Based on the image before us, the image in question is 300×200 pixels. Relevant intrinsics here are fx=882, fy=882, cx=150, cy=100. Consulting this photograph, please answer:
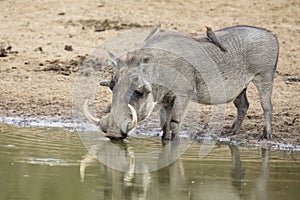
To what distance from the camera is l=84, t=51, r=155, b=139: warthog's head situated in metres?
8.39

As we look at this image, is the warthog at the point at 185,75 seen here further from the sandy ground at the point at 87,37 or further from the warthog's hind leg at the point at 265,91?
the sandy ground at the point at 87,37

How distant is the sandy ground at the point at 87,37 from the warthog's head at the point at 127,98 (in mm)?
1666

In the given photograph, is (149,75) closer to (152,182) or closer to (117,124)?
(117,124)

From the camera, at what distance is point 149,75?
29.1 feet

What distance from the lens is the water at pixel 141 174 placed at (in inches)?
267

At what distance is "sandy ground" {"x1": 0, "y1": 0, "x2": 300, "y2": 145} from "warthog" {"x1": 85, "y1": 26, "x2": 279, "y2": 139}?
2.01ft

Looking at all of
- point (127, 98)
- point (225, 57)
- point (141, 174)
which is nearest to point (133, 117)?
point (127, 98)

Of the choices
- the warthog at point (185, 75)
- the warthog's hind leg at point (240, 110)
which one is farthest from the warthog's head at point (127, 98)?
the warthog's hind leg at point (240, 110)

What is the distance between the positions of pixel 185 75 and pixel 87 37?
472 cm

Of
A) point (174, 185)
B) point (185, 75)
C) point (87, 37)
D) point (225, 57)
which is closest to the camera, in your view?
point (174, 185)

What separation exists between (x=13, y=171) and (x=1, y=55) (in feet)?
18.6

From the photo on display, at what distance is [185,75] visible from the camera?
923 cm

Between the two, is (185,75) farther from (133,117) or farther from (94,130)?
(94,130)

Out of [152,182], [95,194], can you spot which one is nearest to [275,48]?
[152,182]
